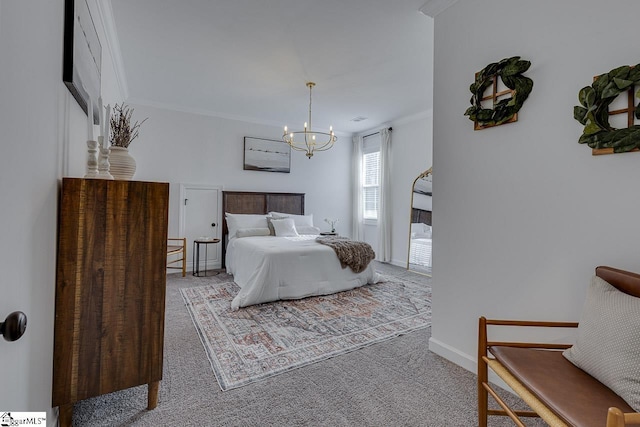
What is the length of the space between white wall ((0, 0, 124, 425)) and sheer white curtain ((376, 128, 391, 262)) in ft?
16.2

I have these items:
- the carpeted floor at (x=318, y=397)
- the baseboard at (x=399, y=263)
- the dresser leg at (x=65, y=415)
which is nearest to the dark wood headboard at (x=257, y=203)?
the baseboard at (x=399, y=263)

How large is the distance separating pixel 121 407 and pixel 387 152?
5225 mm

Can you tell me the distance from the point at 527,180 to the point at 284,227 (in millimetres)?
3575

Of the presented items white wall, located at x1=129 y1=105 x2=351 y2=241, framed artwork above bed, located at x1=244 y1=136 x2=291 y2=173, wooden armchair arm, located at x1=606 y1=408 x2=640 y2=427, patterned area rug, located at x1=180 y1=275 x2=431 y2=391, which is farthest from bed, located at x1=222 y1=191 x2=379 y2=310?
wooden armchair arm, located at x1=606 y1=408 x2=640 y2=427

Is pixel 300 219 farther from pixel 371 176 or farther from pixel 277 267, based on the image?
pixel 277 267

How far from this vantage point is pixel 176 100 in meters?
4.54

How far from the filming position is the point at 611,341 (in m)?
1.10

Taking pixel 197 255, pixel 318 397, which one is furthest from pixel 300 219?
pixel 318 397

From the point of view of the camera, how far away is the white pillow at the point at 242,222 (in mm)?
4785

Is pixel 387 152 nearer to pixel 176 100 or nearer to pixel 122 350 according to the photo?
pixel 176 100

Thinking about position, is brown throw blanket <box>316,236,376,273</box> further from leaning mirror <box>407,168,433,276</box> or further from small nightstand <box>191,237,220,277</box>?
small nightstand <box>191,237,220,277</box>

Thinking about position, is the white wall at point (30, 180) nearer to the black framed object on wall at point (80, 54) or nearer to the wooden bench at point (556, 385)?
the black framed object on wall at point (80, 54)

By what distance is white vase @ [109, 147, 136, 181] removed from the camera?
1689 millimetres

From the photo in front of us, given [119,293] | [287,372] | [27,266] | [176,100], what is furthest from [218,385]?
[176,100]
